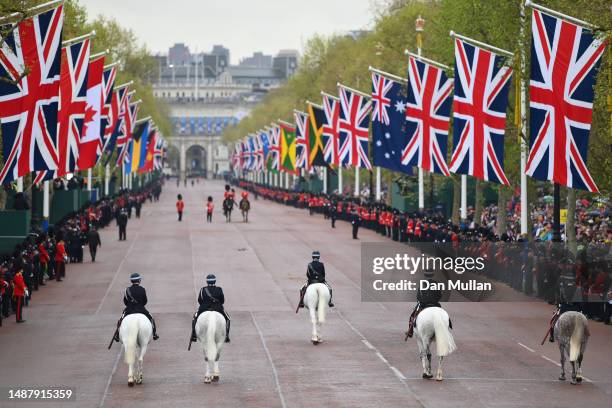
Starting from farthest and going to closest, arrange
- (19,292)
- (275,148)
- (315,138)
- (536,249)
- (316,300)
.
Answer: (275,148) < (315,138) < (536,249) < (19,292) < (316,300)

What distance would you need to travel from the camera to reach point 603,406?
20172 millimetres

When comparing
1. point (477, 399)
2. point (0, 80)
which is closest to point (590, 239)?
point (0, 80)


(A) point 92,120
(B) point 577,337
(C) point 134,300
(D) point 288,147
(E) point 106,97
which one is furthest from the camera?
(D) point 288,147

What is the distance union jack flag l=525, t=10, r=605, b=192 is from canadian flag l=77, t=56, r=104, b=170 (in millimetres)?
19108

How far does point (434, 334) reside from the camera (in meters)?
22.5

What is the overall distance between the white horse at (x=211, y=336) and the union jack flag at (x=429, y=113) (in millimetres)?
24868

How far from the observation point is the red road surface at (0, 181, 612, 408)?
20.9m

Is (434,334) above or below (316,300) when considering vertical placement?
below

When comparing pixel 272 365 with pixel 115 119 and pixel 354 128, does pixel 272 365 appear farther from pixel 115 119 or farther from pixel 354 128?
pixel 354 128

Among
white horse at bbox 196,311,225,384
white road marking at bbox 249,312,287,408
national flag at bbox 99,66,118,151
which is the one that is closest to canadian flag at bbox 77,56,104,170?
national flag at bbox 99,66,118,151

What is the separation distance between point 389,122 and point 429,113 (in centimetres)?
786

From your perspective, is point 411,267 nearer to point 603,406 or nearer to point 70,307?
point 70,307

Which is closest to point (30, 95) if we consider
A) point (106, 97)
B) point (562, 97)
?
point (562, 97)

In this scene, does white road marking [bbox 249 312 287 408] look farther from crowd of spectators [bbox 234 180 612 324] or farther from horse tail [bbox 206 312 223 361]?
crowd of spectators [bbox 234 180 612 324]
